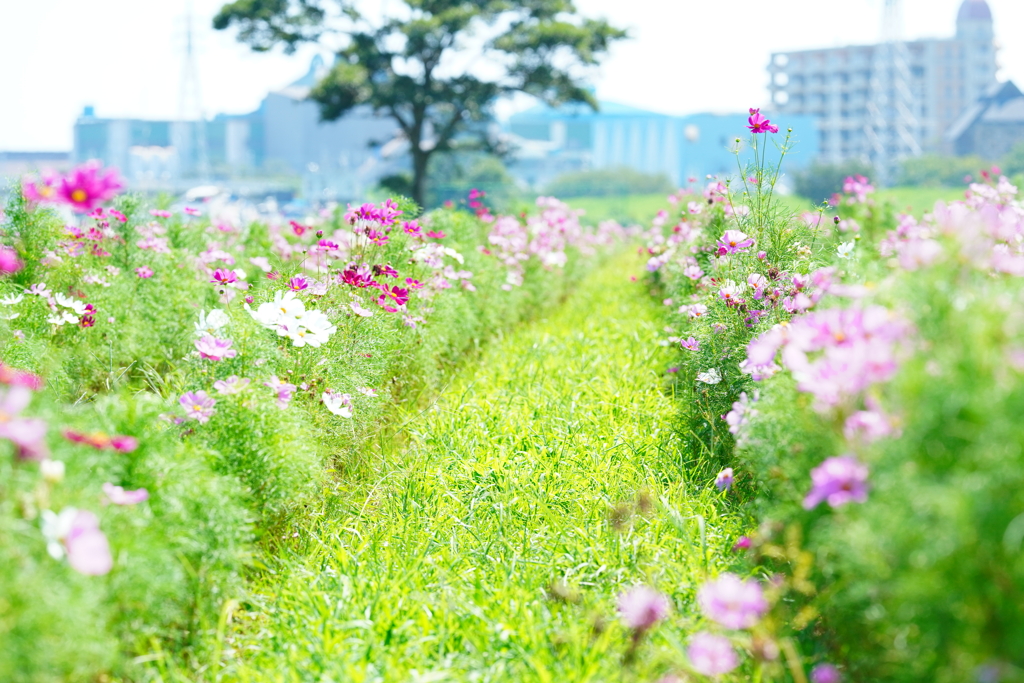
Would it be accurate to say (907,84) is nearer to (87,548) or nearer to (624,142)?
(624,142)

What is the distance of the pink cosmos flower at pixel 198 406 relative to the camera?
2111 millimetres

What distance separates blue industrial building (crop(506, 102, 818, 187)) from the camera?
7788 cm

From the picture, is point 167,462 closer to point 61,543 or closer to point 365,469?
point 61,543

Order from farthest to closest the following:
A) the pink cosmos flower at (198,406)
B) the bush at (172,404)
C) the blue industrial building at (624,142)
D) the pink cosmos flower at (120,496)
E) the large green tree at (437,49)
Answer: the blue industrial building at (624,142) → the large green tree at (437,49) → the pink cosmos flower at (198,406) → the pink cosmos flower at (120,496) → the bush at (172,404)

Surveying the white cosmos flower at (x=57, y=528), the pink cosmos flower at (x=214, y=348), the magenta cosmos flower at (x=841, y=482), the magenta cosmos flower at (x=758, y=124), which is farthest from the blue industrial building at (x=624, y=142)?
the white cosmos flower at (x=57, y=528)

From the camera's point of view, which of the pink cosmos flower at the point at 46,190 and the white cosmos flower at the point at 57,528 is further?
the pink cosmos flower at the point at 46,190

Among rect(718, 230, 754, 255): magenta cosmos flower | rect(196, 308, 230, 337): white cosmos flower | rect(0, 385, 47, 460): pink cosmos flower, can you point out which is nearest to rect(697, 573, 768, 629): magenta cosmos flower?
rect(0, 385, 47, 460): pink cosmos flower

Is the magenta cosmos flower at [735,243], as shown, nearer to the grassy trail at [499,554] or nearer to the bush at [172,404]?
the grassy trail at [499,554]

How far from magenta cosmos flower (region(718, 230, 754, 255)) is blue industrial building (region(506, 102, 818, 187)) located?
7373cm

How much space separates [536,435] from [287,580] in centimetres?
116

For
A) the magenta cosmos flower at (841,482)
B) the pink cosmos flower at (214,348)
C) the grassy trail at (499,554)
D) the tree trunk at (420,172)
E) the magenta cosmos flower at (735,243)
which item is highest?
the tree trunk at (420,172)

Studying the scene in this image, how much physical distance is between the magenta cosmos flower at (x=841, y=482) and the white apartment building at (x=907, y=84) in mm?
69949

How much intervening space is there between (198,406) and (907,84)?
72196mm

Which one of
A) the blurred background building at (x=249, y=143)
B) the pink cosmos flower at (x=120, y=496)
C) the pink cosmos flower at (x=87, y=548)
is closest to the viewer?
the pink cosmos flower at (x=87, y=548)
